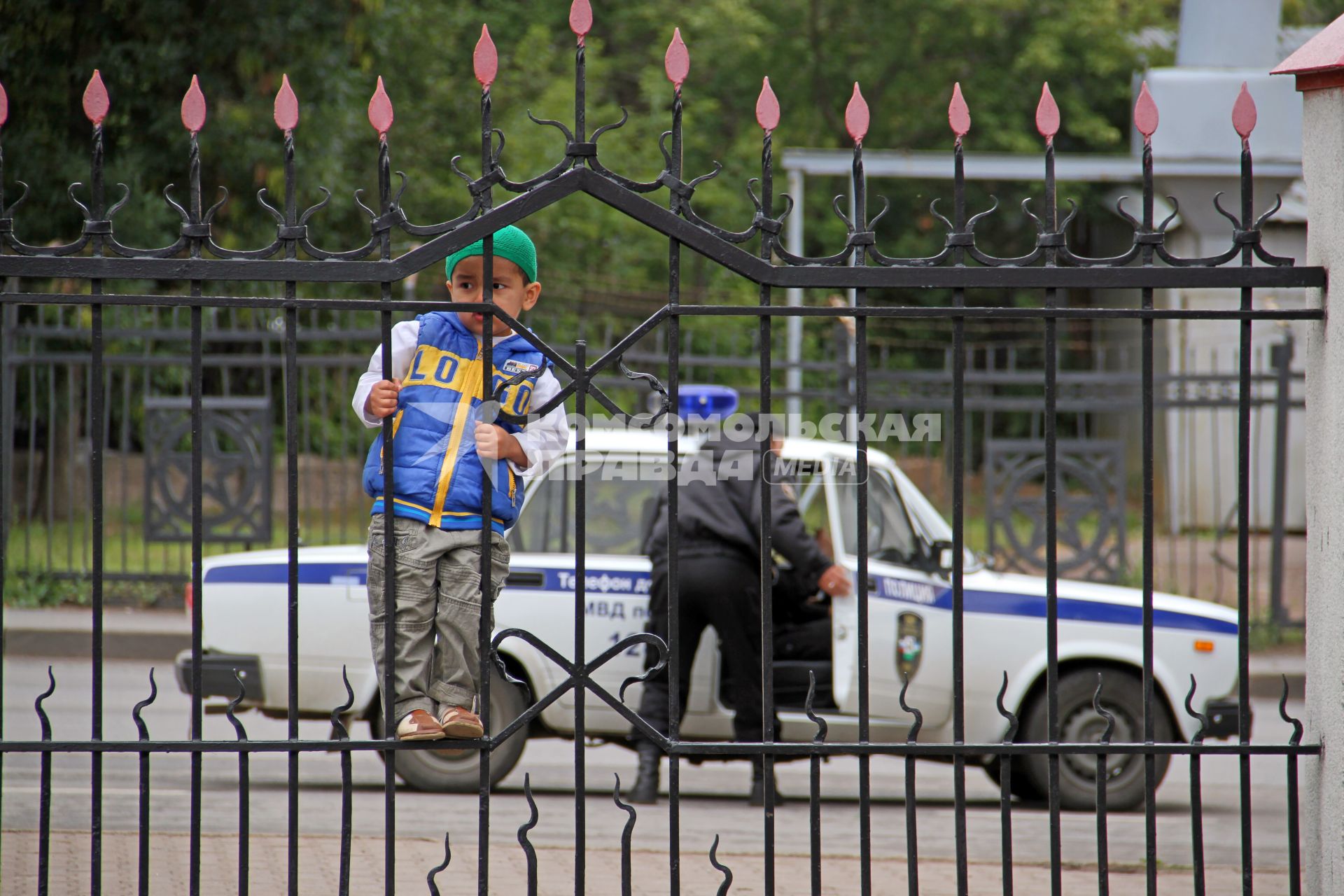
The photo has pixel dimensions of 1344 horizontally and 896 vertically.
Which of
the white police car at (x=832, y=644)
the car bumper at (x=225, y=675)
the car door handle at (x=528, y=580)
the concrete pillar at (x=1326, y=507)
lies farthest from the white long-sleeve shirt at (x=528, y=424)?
the car bumper at (x=225, y=675)

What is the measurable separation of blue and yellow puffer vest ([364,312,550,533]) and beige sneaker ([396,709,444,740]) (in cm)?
53

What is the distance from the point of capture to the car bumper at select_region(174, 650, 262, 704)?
6.79 meters

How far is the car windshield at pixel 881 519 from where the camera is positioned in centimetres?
706

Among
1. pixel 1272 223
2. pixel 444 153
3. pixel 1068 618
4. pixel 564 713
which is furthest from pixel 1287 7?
pixel 564 713

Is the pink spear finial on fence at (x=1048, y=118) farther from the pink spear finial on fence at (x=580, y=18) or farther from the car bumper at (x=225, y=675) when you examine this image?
the car bumper at (x=225, y=675)

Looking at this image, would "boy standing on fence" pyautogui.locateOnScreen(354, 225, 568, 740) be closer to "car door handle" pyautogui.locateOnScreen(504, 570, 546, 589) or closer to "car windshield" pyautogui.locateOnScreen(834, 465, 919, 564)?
"car door handle" pyautogui.locateOnScreen(504, 570, 546, 589)

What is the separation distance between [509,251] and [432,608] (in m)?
1.03

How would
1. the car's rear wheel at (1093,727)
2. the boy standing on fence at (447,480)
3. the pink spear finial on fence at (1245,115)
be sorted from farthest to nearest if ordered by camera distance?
the car's rear wheel at (1093,727) < the boy standing on fence at (447,480) < the pink spear finial on fence at (1245,115)

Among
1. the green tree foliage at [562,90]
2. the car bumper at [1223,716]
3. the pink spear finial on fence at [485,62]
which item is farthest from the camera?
the green tree foliage at [562,90]

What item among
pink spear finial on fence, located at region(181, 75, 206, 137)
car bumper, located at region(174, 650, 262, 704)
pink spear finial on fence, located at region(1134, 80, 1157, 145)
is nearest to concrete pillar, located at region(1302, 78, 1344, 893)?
pink spear finial on fence, located at region(1134, 80, 1157, 145)

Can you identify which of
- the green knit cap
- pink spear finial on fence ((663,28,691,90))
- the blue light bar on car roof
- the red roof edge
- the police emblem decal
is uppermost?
the red roof edge

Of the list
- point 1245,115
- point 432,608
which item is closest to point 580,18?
point 432,608

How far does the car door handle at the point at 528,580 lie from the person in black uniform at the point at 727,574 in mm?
589

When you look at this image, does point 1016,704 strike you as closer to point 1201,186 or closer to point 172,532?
point 172,532
